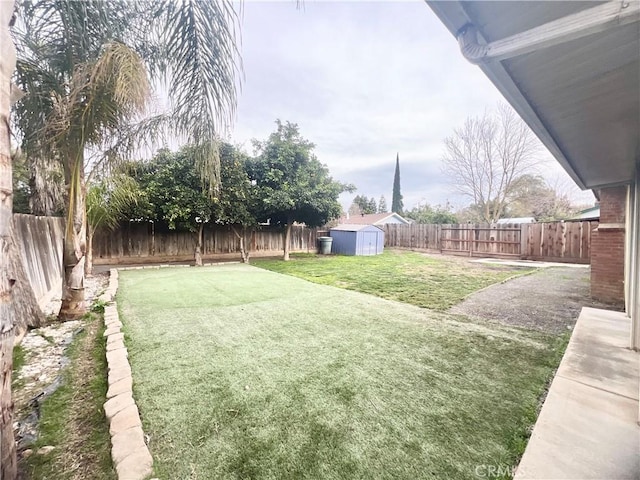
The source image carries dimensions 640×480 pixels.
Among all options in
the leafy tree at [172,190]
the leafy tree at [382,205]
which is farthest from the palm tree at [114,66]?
the leafy tree at [382,205]

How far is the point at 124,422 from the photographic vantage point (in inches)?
64.9

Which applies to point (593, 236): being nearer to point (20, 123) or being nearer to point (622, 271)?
point (622, 271)

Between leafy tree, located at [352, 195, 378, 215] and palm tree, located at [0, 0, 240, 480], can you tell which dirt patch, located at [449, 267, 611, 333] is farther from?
leafy tree, located at [352, 195, 378, 215]

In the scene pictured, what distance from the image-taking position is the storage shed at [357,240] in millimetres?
13461

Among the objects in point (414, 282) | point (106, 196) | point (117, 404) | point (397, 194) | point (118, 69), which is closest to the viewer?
point (117, 404)

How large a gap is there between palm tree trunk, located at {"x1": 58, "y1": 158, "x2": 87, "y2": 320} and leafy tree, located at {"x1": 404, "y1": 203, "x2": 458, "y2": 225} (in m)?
20.5

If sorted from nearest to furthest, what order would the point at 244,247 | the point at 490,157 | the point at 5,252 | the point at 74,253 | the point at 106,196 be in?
the point at 5,252 < the point at 74,253 < the point at 106,196 < the point at 244,247 < the point at 490,157

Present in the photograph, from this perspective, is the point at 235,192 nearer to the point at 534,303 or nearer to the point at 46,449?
the point at 46,449

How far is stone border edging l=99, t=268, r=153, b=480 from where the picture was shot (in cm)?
135

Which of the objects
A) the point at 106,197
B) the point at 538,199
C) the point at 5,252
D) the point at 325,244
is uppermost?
the point at 538,199

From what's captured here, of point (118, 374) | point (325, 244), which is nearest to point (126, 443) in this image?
point (118, 374)

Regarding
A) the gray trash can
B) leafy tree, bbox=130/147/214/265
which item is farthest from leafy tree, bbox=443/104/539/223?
leafy tree, bbox=130/147/214/265

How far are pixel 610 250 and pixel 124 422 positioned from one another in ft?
24.7

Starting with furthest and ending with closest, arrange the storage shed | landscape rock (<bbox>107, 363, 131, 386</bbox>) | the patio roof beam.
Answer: the storage shed, landscape rock (<bbox>107, 363, 131, 386</bbox>), the patio roof beam
